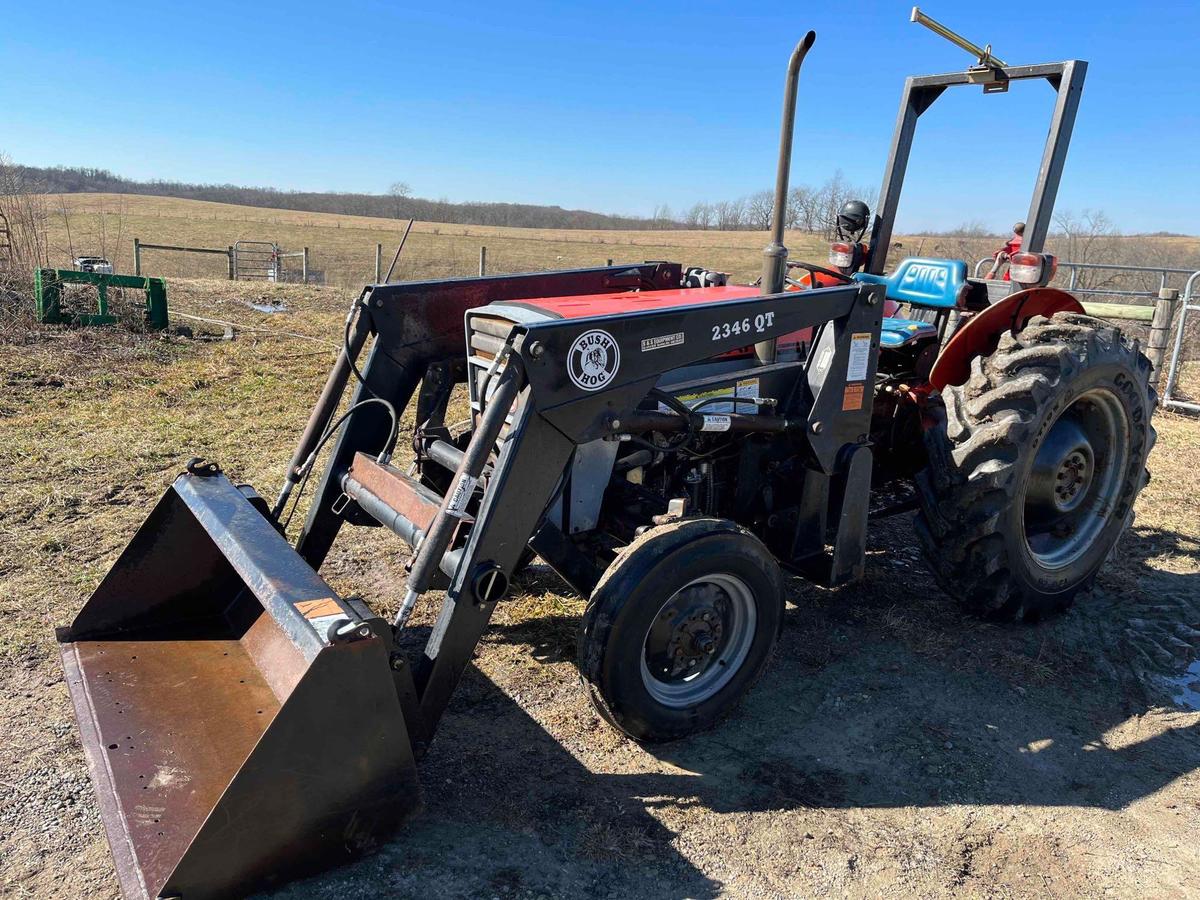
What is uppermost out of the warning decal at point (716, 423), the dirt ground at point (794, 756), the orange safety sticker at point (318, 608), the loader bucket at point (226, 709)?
the warning decal at point (716, 423)

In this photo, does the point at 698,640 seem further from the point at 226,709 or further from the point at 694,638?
the point at 226,709

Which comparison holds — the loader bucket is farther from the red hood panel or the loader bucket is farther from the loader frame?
the red hood panel

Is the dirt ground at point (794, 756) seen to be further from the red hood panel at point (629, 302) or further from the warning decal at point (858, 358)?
the red hood panel at point (629, 302)

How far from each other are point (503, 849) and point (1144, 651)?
3.36 meters

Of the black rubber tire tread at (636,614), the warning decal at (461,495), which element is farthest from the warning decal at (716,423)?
the warning decal at (461,495)

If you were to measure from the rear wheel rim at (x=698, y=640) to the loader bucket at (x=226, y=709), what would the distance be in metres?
1.02

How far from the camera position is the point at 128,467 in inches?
247

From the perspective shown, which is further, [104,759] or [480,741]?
[480,741]

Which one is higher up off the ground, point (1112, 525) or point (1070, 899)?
point (1112, 525)

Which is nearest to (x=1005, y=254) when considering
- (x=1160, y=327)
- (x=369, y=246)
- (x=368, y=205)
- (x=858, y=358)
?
(x=1160, y=327)

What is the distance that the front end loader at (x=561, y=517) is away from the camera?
2549 millimetres

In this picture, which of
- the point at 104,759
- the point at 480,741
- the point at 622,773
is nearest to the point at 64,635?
the point at 104,759

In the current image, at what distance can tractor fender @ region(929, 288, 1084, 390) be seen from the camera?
174 inches

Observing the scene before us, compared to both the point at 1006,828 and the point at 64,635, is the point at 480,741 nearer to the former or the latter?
the point at 64,635
